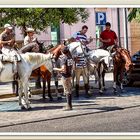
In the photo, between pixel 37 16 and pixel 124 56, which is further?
pixel 37 16

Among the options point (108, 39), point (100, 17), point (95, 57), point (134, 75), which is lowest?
point (134, 75)

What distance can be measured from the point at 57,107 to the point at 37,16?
4638mm

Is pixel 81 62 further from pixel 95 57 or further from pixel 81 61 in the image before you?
pixel 95 57

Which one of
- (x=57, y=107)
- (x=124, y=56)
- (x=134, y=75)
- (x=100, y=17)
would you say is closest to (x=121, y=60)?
(x=124, y=56)

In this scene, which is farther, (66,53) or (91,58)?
(91,58)

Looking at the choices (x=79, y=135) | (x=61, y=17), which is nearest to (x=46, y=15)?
(x=61, y=17)

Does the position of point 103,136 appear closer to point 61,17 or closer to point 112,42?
point 112,42

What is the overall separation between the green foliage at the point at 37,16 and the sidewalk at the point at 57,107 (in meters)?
2.79

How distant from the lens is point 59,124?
38.0 ft

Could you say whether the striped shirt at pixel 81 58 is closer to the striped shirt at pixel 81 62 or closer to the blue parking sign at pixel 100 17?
the striped shirt at pixel 81 62

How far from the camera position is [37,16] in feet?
58.4

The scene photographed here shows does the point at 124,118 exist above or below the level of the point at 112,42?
below

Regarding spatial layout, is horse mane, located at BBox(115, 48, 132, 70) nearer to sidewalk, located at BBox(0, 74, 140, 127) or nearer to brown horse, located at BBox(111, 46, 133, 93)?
brown horse, located at BBox(111, 46, 133, 93)
